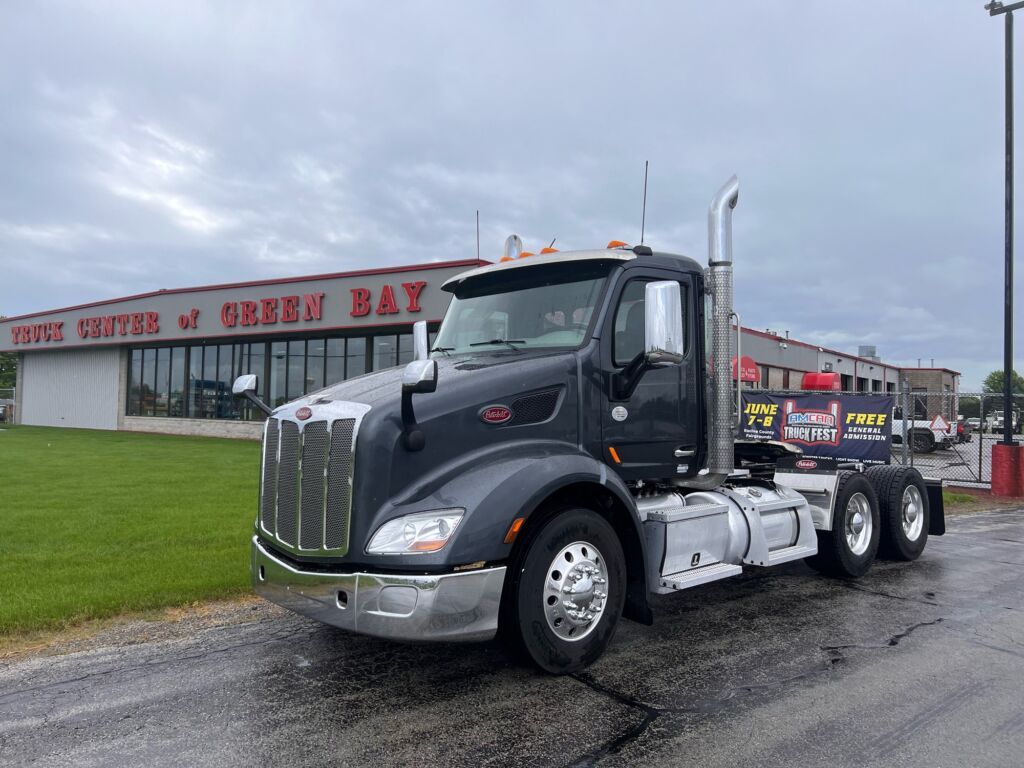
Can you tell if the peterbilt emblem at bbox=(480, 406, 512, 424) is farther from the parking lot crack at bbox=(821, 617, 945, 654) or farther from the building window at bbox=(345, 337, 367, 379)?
the building window at bbox=(345, 337, 367, 379)

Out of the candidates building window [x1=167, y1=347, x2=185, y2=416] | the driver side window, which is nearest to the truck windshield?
the driver side window

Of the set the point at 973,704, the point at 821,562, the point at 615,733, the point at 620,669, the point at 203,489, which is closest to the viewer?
the point at 615,733

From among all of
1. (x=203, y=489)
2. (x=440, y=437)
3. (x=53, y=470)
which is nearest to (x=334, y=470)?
(x=440, y=437)

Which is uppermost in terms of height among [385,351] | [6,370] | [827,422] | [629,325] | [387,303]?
[387,303]

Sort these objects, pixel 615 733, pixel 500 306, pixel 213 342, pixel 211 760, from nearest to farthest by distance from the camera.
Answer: pixel 211 760, pixel 615 733, pixel 500 306, pixel 213 342

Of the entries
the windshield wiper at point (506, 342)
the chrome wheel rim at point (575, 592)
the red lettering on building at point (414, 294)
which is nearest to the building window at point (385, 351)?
the red lettering on building at point (414, 294)

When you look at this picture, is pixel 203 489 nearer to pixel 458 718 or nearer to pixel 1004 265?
pixel 458 718

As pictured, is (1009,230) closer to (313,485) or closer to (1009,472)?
(1009,472)

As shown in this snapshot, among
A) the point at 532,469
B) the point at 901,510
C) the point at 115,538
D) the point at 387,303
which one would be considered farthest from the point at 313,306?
the point at 532,469

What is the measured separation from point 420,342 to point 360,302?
18771 mm

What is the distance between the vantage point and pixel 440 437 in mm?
3900

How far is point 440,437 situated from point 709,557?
7.66ft

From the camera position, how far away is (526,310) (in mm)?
4953

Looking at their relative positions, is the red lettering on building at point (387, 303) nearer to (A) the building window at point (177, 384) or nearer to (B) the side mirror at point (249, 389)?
(A) the building window at point (177, 384)
